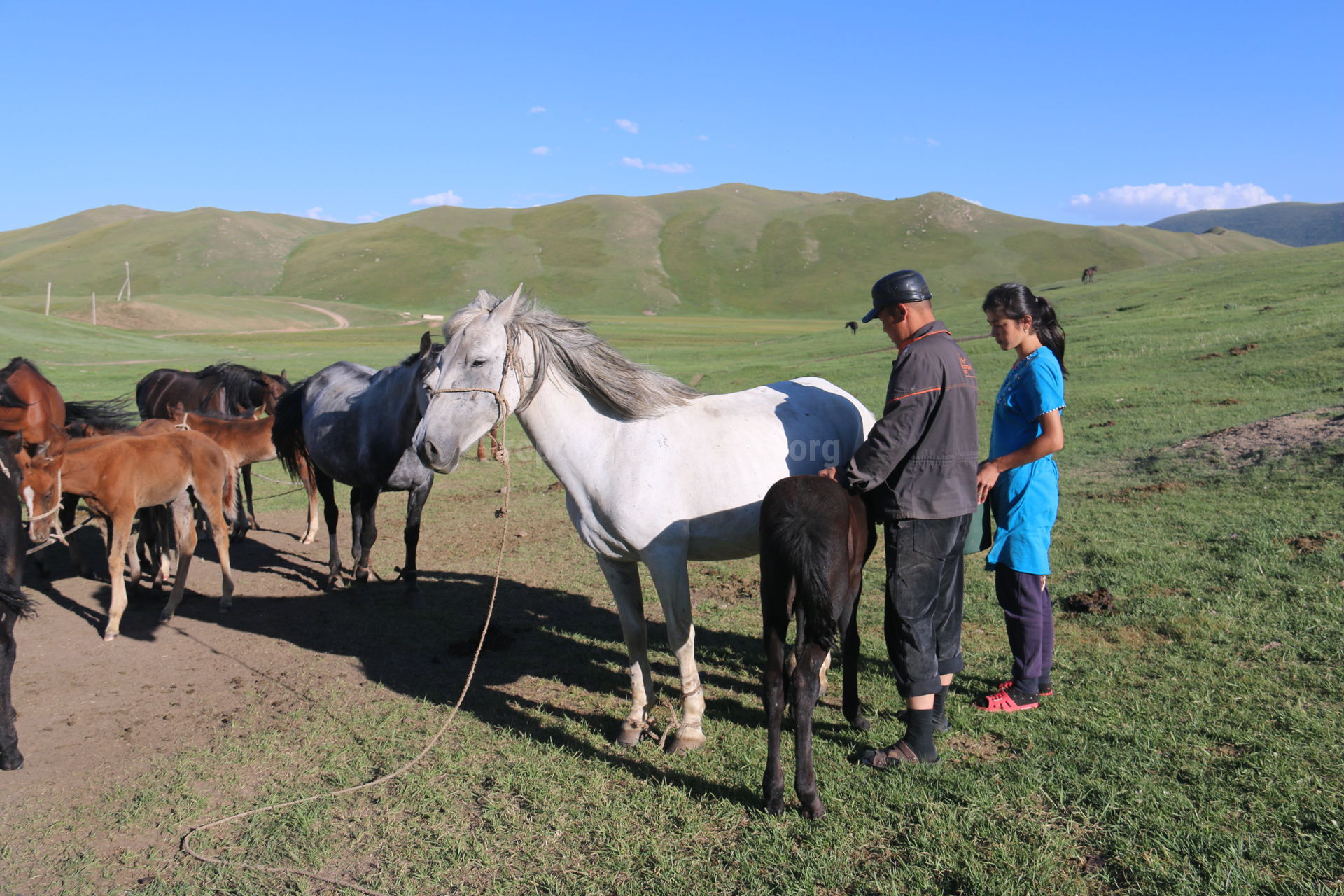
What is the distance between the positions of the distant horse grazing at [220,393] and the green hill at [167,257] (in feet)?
325

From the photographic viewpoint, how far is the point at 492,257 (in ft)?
363

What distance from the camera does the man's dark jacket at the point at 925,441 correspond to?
368 centimetres

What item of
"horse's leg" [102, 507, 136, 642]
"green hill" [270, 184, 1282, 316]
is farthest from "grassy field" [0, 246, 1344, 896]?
"green hill" [270, 184, 1282, 316]

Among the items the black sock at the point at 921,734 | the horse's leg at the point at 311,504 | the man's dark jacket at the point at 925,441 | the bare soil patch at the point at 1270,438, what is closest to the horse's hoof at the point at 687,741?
the black sock at the point at 921,734

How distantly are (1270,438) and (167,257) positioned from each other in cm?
12925

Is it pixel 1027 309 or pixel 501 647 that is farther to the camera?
pixel 501 647

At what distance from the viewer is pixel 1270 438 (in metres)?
9.88

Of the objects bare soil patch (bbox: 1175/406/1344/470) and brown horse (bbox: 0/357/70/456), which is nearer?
brown horse (bbox: 0/357/70/456)

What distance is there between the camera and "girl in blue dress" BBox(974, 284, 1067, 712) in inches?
170

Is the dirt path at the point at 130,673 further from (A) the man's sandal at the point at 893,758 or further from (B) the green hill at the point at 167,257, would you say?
(B) the green hill at the point at 167,257

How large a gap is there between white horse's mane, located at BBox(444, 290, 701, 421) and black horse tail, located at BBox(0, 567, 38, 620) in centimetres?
279

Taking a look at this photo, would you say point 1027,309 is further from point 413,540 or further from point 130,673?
point 130,673

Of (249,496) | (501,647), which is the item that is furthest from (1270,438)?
(249,496)

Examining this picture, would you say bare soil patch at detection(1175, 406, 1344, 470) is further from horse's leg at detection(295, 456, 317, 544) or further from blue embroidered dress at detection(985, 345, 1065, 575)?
horse's leg at detection(295, 456, 317, 544)
